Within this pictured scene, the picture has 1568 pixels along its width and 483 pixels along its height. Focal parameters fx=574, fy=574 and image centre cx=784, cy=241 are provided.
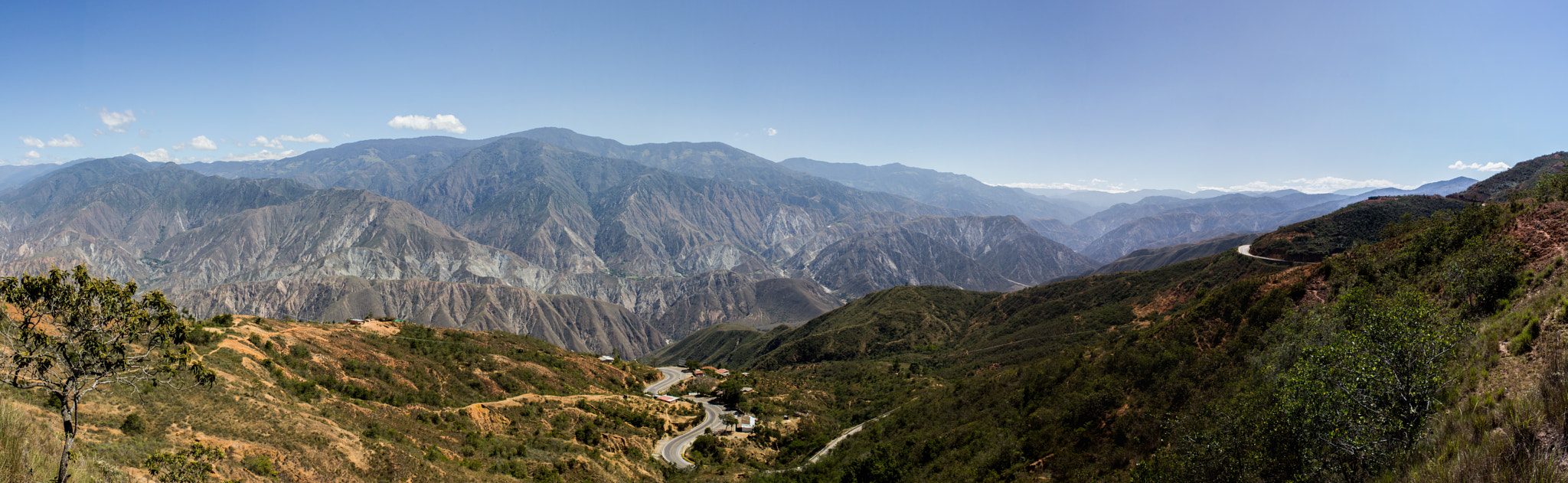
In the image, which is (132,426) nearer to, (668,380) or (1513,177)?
(668,380)

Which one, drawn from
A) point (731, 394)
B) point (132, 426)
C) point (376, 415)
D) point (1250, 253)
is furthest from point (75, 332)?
point (1250, 253)

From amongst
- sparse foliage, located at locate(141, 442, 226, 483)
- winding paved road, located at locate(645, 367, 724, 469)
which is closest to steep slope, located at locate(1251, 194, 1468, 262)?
winding paved road, located at locate(645, 367, 724, 469)

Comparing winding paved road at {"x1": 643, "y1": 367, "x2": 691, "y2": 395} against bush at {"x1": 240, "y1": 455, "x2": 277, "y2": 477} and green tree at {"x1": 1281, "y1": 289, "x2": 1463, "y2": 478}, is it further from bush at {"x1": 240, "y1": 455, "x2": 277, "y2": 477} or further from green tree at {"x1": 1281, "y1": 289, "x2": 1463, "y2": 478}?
green tree at {"x1": 1281, "y1": 289, "x2": 1463, "y2": 478}

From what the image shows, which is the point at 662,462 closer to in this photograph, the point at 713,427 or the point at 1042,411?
the point at 713,427

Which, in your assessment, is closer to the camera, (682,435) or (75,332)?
(75,332)

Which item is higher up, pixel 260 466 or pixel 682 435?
pixel 260 466

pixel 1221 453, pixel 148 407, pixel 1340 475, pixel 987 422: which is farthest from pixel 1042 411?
pixel 148 407
